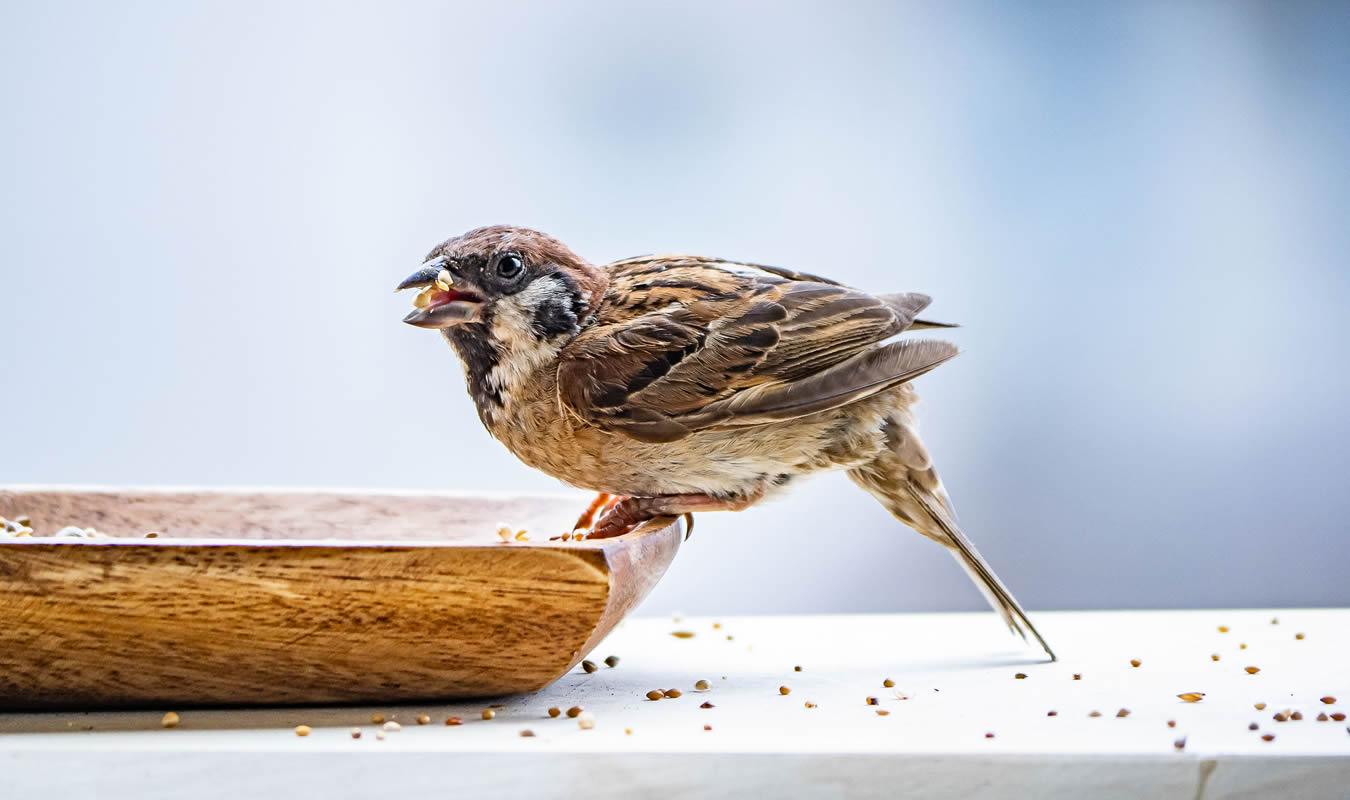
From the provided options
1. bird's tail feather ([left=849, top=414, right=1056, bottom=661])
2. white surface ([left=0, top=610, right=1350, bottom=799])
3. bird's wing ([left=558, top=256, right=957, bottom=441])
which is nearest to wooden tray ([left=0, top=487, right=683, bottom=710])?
white surface ([left=0, top=610, right=1350, bottom=799])

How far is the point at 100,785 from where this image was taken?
4.04 ft

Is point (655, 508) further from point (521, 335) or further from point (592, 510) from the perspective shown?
point (521, 335)

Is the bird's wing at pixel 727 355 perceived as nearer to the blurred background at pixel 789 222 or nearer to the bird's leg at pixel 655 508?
the bird's leg at pixel 655 508

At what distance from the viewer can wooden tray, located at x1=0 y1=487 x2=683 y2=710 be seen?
133 cm

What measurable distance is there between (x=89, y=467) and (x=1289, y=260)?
3397 mm

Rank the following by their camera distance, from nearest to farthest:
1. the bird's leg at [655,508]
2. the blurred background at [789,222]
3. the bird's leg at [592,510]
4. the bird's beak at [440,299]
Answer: the bird's beak at [440,299] < the bird's leg at [655,508] < the bird's leg at [592,510] < the blurred background at [789,222]

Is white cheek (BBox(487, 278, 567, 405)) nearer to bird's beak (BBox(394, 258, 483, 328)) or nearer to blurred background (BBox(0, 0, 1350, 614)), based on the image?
bird's beak (BBox(394, 258, 483, 328))

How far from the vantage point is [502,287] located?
1.91 metres

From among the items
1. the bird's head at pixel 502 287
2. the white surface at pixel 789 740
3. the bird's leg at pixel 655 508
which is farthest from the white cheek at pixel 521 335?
the white surface at pixel 789 740

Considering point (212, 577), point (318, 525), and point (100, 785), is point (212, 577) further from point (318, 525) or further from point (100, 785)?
point (318, 525)

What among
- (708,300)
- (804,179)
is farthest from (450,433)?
(708,300)

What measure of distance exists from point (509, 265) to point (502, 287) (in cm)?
4

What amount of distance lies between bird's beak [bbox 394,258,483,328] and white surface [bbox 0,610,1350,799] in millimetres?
586

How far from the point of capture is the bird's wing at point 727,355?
1.86 metres
